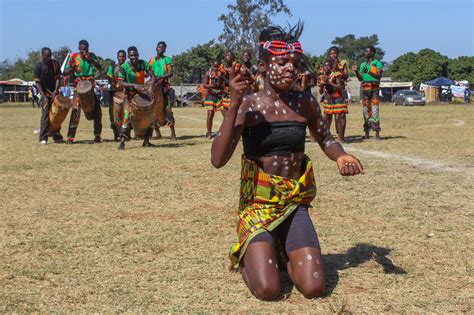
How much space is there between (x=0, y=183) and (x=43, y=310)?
5.30m

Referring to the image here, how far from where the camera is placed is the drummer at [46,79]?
44.9 feet

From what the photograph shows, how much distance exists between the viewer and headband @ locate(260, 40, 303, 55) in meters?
4.36

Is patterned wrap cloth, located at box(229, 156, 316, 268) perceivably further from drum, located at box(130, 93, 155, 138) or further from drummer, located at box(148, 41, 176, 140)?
drummer, located at box(148, 41, 176, 140)

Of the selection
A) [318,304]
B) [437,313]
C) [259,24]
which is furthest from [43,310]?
[259,24]

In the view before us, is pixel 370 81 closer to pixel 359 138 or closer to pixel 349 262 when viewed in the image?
pixel 359 138

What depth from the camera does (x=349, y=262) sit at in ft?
15.4

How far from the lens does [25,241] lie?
17.8 feet

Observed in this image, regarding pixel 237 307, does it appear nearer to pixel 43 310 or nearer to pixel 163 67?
pixel 43 310

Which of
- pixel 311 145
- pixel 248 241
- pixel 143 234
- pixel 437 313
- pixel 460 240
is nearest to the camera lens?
pixel 437 313

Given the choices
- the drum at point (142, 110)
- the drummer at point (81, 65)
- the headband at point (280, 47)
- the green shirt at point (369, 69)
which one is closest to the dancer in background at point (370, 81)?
the green shirt at point (369, 69)

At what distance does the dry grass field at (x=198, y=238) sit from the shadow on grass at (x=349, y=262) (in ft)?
0.05

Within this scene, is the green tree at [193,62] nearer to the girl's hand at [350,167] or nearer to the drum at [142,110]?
the drum at [142,110]

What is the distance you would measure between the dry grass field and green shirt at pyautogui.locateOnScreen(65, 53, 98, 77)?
361 centimetres

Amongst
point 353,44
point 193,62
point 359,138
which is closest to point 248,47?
point 193,62
